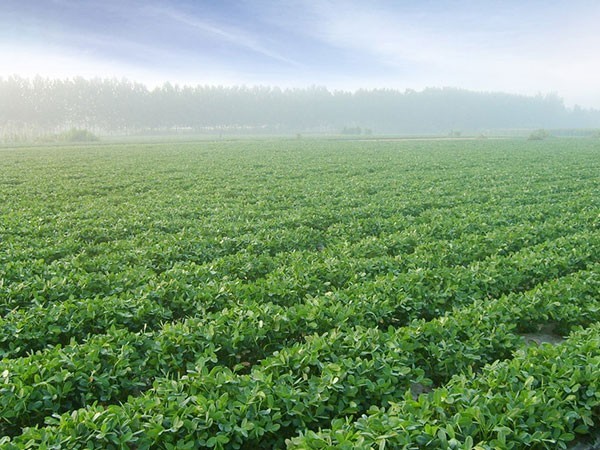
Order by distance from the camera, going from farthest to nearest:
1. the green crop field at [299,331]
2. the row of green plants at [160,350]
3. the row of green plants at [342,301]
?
the row of green plants at [342,301]
the row of green plants at [160,350]
the green crop field at [299,331]

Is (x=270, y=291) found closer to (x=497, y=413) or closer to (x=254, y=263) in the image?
(x=254, y=263)

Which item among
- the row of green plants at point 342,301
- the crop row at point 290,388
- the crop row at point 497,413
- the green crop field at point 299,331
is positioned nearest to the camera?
the crop row at point 497,413

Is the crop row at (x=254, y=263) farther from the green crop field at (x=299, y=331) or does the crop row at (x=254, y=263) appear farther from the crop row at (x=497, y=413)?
the crop row at (x=497, y=413)

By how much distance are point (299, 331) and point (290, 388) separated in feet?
5.64

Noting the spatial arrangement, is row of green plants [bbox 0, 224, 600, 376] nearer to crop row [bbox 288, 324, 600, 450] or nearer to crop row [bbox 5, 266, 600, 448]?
crop row [bbox 5, 266, 600, 448]

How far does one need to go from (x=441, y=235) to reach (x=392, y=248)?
191 centimetres

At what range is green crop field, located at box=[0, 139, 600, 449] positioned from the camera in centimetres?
382

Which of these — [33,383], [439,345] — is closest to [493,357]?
[439,345]

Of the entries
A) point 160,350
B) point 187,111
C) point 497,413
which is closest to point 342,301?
point 160,350

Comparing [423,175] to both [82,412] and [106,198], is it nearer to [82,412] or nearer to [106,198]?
[106,198]

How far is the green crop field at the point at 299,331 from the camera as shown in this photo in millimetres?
3820

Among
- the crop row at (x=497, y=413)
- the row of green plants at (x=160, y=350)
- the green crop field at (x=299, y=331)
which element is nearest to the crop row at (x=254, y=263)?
the green crop field at (x=299, y=331)

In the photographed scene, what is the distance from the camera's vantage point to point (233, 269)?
854 centimetres

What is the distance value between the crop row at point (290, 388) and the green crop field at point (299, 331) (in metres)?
0.02
